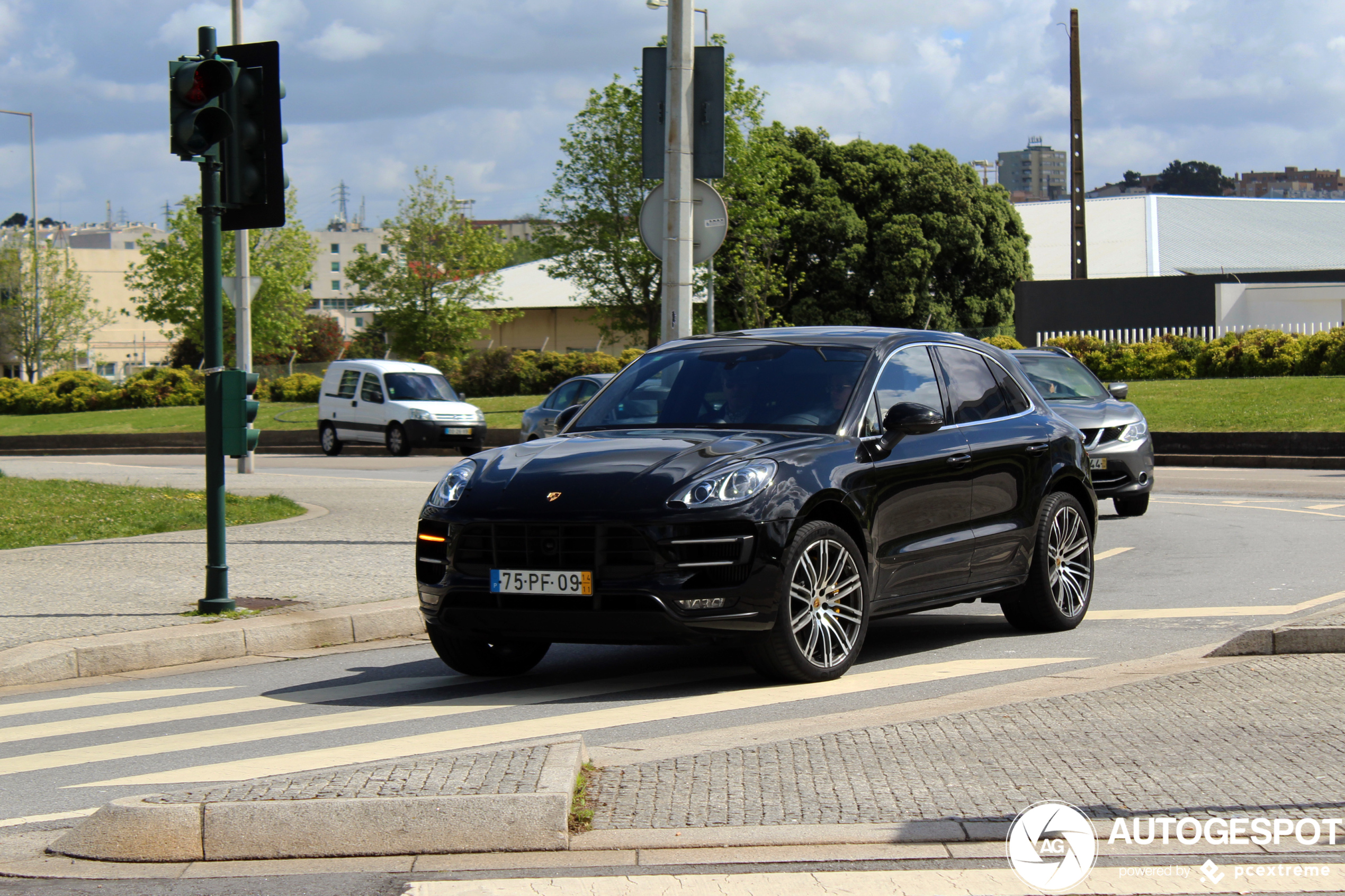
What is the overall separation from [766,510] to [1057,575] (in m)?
2.78

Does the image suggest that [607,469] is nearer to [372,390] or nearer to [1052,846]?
[1052,846]

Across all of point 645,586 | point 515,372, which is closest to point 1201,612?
point 645,586

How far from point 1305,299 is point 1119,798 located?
156 feet

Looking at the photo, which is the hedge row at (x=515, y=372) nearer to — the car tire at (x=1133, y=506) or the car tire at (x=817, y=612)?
the car tire at (x=1133, y=506)

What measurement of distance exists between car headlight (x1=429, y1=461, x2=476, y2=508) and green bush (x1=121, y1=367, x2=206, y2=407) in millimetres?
43878

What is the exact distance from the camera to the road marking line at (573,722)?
5.73m

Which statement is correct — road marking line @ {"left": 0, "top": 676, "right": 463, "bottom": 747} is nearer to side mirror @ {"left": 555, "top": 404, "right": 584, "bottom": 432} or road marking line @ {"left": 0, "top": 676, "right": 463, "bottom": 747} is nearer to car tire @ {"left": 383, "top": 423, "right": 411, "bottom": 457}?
side mirror @ {"left": 555, "top": 404, "right": 584, "bottom": 432}

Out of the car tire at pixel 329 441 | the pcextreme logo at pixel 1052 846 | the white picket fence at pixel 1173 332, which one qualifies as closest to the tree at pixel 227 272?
the car tire at pixel 329 441

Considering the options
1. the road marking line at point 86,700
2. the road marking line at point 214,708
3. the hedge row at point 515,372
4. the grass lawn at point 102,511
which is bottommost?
the road marking line at point 86,700

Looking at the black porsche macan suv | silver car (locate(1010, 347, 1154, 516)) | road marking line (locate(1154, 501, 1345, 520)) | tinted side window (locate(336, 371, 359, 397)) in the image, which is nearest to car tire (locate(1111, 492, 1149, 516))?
silver car (locate(1010, 347, 1154, 516))

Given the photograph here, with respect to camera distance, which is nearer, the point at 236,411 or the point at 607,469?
the point at 607,469

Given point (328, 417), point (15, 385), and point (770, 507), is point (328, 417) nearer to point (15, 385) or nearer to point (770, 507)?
point (15, 385)

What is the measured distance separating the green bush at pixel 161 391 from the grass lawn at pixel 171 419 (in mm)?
1667

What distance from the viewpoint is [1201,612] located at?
31.4 ft
